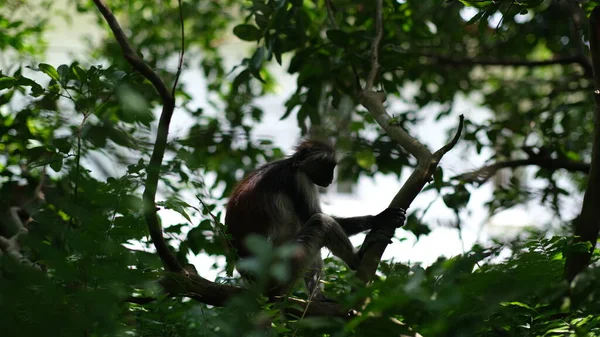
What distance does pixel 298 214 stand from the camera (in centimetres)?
624

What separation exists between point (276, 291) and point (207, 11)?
25.9 feet

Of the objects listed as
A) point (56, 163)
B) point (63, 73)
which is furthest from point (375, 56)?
point (56, 163)

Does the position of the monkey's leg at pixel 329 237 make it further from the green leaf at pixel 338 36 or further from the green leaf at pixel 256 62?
the green leaf at pixel 338 36

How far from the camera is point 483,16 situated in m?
3.96

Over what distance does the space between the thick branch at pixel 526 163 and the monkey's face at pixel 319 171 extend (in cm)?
121

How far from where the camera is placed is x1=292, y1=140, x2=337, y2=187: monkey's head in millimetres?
6477

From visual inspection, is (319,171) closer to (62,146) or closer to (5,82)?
(62,146)

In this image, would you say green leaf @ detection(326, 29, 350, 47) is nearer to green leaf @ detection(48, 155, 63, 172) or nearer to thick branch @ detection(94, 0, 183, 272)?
thick branch @ detection(94, 0, 183, 272)

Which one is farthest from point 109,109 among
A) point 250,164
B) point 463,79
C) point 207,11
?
point 207,11

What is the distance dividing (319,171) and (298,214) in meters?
0.50

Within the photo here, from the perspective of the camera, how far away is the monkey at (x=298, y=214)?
552 centimetres

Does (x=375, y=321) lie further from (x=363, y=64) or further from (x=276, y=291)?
(x=363, y=64)

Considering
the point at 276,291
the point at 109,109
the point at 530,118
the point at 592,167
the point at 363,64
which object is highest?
the point at 530,118

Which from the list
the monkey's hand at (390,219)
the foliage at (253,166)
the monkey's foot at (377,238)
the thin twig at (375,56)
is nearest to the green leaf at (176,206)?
the foliage at (253,166)
